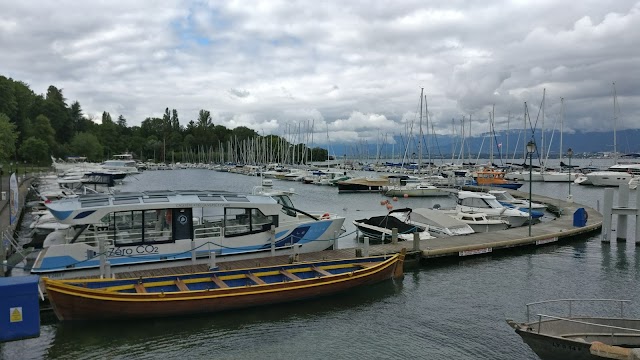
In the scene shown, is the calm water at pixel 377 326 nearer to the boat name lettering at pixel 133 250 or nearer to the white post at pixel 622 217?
the boat name lettering at pixel 133 250

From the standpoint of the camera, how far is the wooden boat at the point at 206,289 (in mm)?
14766

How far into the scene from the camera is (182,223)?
19.0 metres

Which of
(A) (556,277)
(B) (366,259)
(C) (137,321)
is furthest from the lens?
(A) (556,277)

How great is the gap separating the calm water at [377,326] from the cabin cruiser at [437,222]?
19.5 ft

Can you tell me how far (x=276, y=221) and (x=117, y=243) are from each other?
605 cm

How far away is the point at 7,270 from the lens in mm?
18922

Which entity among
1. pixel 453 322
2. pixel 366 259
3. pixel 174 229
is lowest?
pixel 453 322

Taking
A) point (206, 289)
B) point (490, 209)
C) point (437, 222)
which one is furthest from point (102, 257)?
point (490, 209)

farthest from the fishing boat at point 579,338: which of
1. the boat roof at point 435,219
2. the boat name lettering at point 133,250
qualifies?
the boat roof at point 435,219

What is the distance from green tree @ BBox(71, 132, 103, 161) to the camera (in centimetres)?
12262

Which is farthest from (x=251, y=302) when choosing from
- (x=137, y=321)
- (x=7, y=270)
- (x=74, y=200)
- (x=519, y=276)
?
(x=519, y=276)

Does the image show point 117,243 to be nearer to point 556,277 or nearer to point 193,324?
point 193,324

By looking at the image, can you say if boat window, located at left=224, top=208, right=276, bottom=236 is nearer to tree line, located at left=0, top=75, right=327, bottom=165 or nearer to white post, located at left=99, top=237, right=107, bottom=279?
white post, located at left=99, top=237, right=107, bottom=279

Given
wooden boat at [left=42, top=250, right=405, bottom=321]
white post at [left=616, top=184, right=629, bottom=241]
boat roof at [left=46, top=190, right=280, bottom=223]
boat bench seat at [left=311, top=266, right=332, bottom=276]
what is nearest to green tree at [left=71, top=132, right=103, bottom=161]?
boat roof at [left=46, top=190, right=280, bottom=223]
